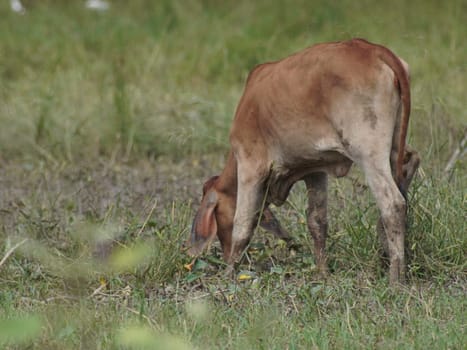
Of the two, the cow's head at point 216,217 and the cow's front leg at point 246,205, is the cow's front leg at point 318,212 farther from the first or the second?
the cow's head at point 216,217

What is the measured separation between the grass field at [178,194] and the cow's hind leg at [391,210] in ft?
0.32

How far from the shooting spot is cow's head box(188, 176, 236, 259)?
5129 millimetres

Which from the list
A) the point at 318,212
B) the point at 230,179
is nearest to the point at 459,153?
the point at 318,212

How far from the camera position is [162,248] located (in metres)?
4.98

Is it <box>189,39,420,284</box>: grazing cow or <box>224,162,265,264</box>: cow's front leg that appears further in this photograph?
<box>224,162,265,264</box>: cow's front leg

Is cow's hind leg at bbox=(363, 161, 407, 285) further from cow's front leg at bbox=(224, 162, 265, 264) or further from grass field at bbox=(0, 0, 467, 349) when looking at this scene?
cow's front leg at bbox=(224, 162, 265, 264)

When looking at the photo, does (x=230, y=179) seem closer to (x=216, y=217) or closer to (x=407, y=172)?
(x=216, y=217)

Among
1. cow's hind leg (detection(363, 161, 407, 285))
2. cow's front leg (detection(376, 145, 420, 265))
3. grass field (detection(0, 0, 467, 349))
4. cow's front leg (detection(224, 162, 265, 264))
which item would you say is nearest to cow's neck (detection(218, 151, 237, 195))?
cow's front leg (detection(224, 162, 265, 264))

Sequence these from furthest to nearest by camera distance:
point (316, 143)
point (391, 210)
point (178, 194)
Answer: point (178, 194), point (316, 143), point (391, 210)

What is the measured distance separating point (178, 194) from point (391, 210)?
2.50 metres

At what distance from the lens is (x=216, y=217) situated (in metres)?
5.22

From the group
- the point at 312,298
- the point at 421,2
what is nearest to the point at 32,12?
the point at 421,2

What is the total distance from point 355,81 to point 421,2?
23.4 feet

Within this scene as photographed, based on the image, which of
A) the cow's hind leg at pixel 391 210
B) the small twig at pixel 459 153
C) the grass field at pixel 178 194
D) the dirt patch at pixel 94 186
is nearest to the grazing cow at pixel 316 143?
the cow's hind leg at pixel 391 210
